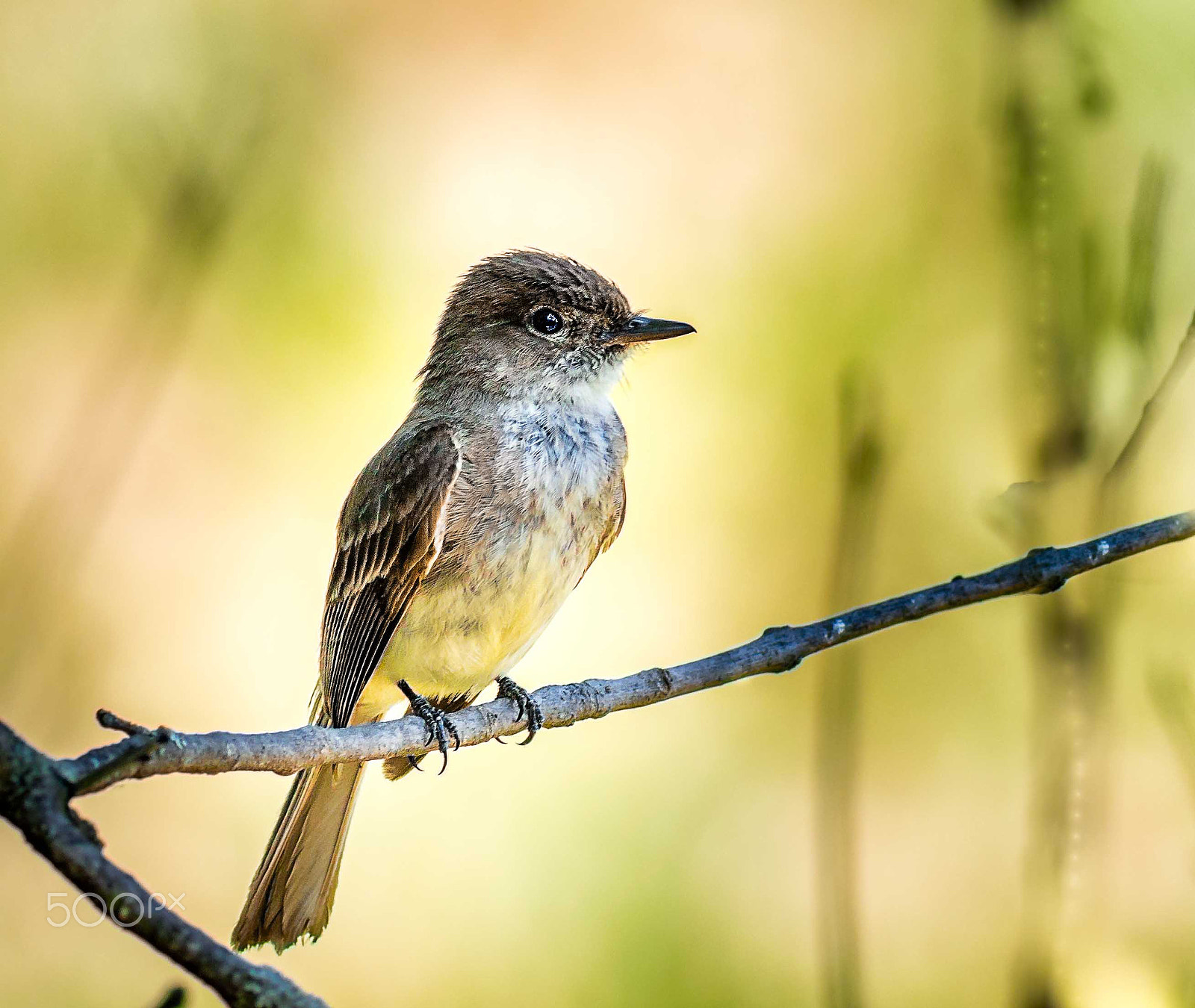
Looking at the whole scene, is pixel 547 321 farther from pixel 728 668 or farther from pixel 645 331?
pixel 728 668

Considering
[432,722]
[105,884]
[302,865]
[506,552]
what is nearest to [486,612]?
[506,552]

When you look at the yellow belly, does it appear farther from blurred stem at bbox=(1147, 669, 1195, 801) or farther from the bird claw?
blurred stem at bbox=(1147, 669, 1195, 801)

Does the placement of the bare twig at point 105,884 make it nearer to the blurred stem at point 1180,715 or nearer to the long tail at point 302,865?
the blurred stem at point 1180,715

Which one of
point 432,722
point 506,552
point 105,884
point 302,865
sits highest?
point 506,552

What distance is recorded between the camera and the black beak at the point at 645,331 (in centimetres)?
427

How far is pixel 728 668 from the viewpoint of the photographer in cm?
282

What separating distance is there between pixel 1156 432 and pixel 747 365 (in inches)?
63.1

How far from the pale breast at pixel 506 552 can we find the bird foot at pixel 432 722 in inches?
2.1

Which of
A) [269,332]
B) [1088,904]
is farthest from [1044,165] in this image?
[269,332]

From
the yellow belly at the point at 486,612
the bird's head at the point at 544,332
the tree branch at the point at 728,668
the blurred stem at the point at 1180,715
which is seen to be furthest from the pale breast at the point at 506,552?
the blurred stem at the point at 1180,715

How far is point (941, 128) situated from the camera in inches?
217

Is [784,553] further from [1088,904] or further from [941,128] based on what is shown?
[1088,904]

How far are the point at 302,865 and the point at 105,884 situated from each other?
99.1 inches

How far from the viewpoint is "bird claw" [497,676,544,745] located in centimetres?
345
